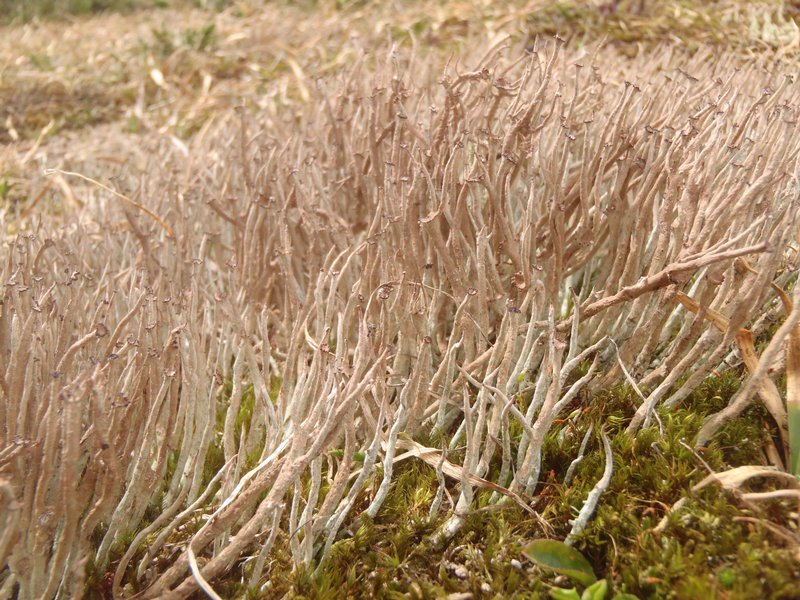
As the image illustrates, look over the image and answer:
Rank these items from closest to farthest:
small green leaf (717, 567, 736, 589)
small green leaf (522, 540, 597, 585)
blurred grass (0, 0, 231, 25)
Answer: small green leaf (717, 567, 736, 589) → small green leaf (522, 540, 597, 585) → blurred grass (0, 0, 231, 25)

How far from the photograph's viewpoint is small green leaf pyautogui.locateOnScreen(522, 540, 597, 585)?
4.71 feet

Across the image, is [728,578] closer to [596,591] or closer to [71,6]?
[596,591]

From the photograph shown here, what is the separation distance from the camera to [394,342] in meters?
2.11

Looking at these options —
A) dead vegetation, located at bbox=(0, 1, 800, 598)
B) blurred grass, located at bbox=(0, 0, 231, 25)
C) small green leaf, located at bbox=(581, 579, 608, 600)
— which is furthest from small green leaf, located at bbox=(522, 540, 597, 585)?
blurred grass, located at bbox=(0, 0, 231, 25)

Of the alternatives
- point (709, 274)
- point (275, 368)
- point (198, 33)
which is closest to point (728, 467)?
point (709, 274)

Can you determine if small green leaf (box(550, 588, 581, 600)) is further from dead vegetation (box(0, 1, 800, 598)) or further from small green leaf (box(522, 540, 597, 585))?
dead vegetation (box(0, 1, 800, 598))

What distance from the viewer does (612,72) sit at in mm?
2994

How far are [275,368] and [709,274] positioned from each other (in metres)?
1.33

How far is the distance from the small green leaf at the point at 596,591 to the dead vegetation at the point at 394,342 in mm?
275

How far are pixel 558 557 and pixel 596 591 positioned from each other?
101 millimetres

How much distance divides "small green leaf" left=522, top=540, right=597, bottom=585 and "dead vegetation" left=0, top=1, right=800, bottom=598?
161 mm

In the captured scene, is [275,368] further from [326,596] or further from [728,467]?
[728,467]

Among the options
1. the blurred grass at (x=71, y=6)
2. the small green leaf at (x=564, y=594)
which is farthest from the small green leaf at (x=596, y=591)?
the blurred grass at (x=71, y=6)

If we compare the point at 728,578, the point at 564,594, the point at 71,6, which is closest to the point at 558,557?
the point at 564,594
